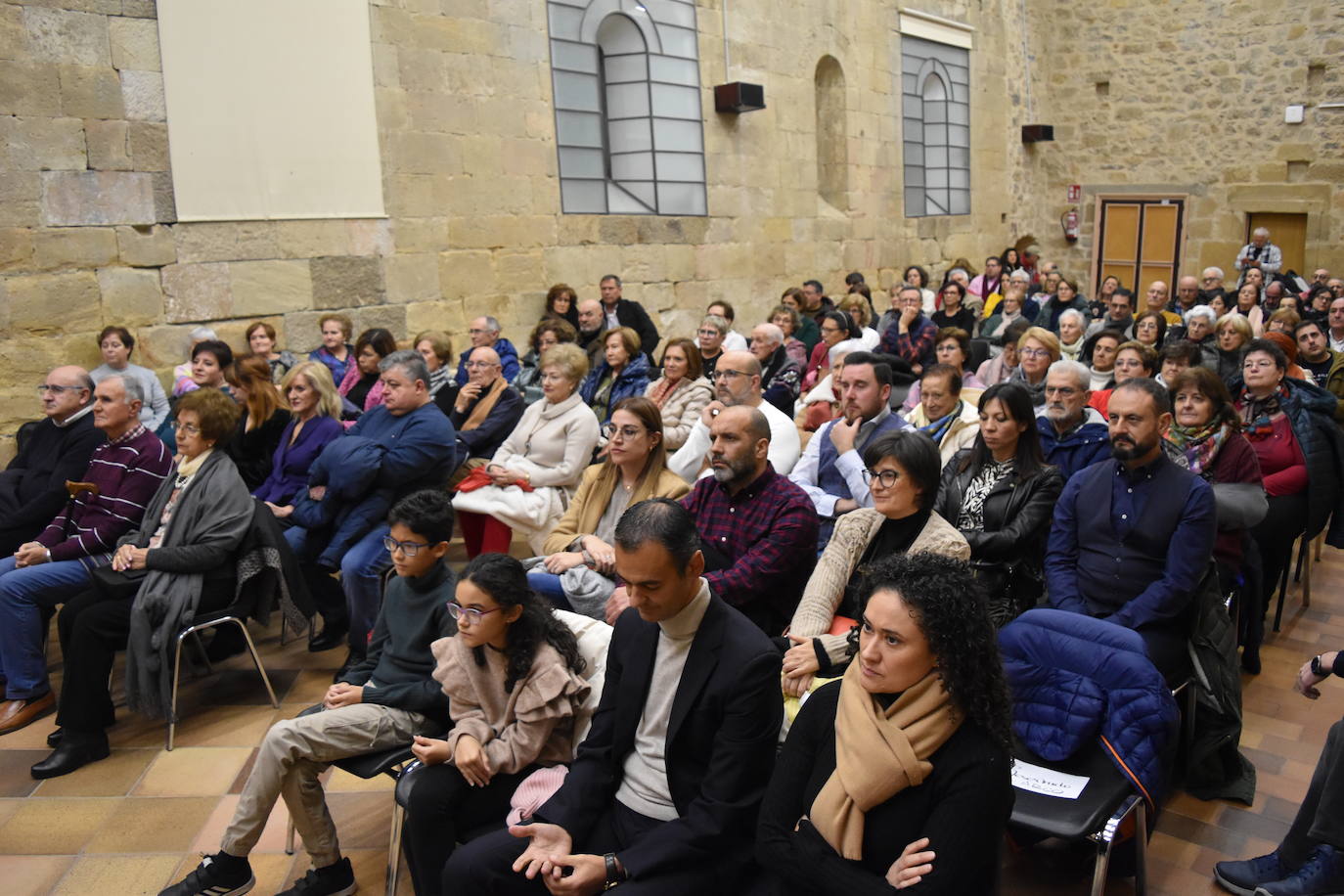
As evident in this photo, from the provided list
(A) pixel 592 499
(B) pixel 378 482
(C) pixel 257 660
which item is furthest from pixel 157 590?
(A) pixel 592 499

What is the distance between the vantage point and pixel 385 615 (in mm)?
3238

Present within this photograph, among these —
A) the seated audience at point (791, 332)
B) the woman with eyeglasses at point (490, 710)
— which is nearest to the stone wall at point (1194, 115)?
the seated audience at point (791, 332)

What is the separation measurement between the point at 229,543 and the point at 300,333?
12.2ft

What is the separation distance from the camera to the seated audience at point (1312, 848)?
8.63 feet

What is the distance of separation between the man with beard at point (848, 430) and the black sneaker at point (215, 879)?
2.33 meters

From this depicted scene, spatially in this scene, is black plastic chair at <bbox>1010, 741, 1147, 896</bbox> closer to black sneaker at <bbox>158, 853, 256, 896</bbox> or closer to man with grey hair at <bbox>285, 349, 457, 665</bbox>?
black sneaker at <bbox>158, 853, 256, 896</bbox>

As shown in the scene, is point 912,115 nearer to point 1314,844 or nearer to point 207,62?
point 207,62

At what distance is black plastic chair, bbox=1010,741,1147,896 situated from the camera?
8.21ft

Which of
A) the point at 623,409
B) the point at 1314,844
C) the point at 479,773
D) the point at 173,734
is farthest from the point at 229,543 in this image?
the point at 1314,844

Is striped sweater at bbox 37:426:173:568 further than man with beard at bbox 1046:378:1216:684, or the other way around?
striped sweater at bbox 37:426:173:568

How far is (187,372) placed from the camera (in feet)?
21.7

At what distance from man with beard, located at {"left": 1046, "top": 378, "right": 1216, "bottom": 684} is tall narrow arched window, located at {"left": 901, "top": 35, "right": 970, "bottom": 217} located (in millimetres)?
10277

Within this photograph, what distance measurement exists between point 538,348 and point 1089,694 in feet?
18.2

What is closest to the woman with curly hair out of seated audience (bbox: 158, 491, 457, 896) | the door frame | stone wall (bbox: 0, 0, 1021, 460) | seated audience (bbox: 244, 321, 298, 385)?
seated audience (bbox: 158, 491, 457, 896)
